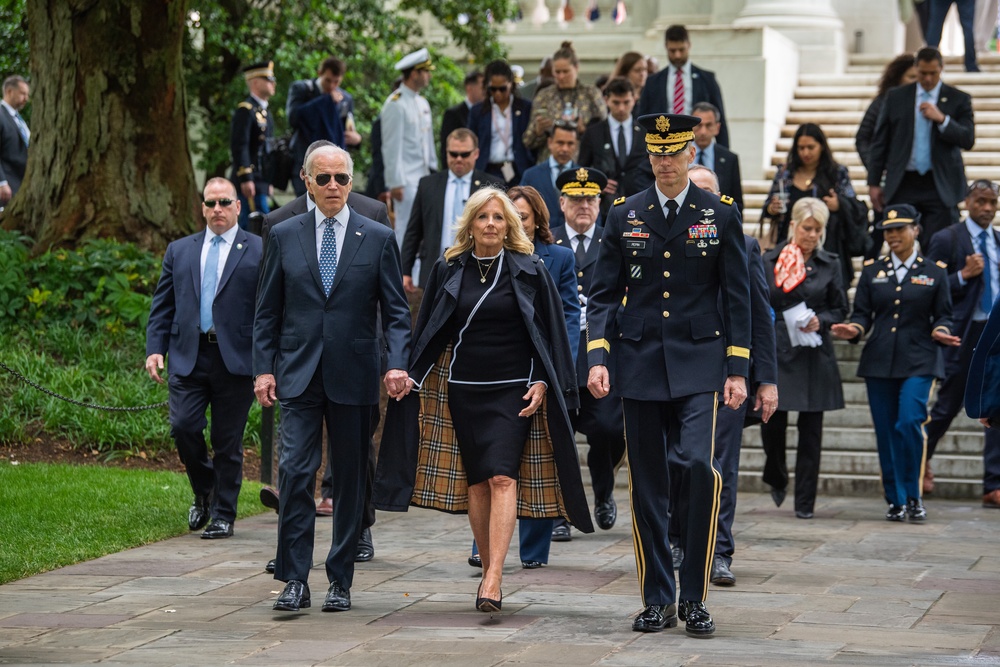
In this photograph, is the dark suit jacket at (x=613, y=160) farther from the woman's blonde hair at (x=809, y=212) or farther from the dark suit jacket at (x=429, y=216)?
the woman's blonde hair at (x=809, y=212)

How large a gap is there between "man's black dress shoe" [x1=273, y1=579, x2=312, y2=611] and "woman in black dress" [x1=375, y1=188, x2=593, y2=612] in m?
0.54

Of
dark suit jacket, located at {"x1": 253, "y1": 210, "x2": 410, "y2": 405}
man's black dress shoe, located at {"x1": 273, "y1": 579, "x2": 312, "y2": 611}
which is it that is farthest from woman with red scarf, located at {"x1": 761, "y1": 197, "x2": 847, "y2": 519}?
man's black dress shoe, located at {"x1": 273, "y1": 579, "x2": 312, "y2": 611}

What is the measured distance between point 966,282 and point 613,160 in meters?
3.03

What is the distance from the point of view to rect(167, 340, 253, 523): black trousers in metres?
9.58

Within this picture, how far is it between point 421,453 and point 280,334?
2.84 feet

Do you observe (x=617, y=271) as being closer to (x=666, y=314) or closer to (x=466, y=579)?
(x=666, y=314)

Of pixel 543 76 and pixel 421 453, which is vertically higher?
pixel 543 76

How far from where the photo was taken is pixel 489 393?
7469 mm

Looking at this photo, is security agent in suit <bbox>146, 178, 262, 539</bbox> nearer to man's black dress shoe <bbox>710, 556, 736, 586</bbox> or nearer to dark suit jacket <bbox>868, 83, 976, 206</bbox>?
man's black dress shoe <bbox>710, 556, 736, 586</bbox>

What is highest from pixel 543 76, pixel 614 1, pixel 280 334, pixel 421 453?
pixel 614 1

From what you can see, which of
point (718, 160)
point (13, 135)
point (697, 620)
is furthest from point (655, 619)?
point (13, 135)

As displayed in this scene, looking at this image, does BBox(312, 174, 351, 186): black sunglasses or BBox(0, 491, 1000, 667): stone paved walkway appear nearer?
BBox(0, 491, 1000, 667): stone paved walkway

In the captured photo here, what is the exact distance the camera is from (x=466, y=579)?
26.8 feet

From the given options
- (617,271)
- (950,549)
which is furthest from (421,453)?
(950,549)
